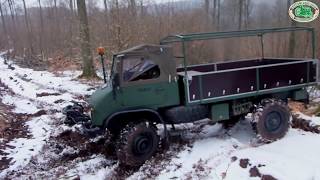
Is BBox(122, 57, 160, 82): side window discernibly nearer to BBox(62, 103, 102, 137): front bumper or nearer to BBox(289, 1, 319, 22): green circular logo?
BBox(62, 103, 102, 137): front bumper

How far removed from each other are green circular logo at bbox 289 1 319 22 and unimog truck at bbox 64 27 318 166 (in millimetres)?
1248

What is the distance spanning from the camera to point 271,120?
819 cm

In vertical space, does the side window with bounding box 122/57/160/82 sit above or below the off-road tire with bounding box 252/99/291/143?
above

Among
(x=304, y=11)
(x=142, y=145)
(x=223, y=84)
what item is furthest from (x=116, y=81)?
(x=304, y=11)

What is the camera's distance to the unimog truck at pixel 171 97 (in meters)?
7.36

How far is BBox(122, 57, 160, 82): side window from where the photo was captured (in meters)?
7.37

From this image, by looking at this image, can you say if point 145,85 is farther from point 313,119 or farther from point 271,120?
point 313,119

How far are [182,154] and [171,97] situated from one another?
1068mm

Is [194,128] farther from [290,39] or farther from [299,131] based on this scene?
[290,39]

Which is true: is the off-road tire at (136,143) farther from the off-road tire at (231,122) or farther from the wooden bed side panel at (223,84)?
the off-road tire at (231,122)

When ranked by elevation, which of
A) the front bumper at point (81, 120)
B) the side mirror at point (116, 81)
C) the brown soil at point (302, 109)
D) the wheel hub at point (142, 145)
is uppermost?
the side mirror at point (116, 81)

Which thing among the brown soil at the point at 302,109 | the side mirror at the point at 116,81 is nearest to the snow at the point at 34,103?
the side mirror at the point at 116,81

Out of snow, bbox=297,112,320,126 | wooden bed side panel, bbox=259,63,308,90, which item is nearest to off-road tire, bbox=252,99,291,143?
wooden bed side panel, bbox=259,63,308,90

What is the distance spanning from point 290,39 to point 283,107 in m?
7.76
